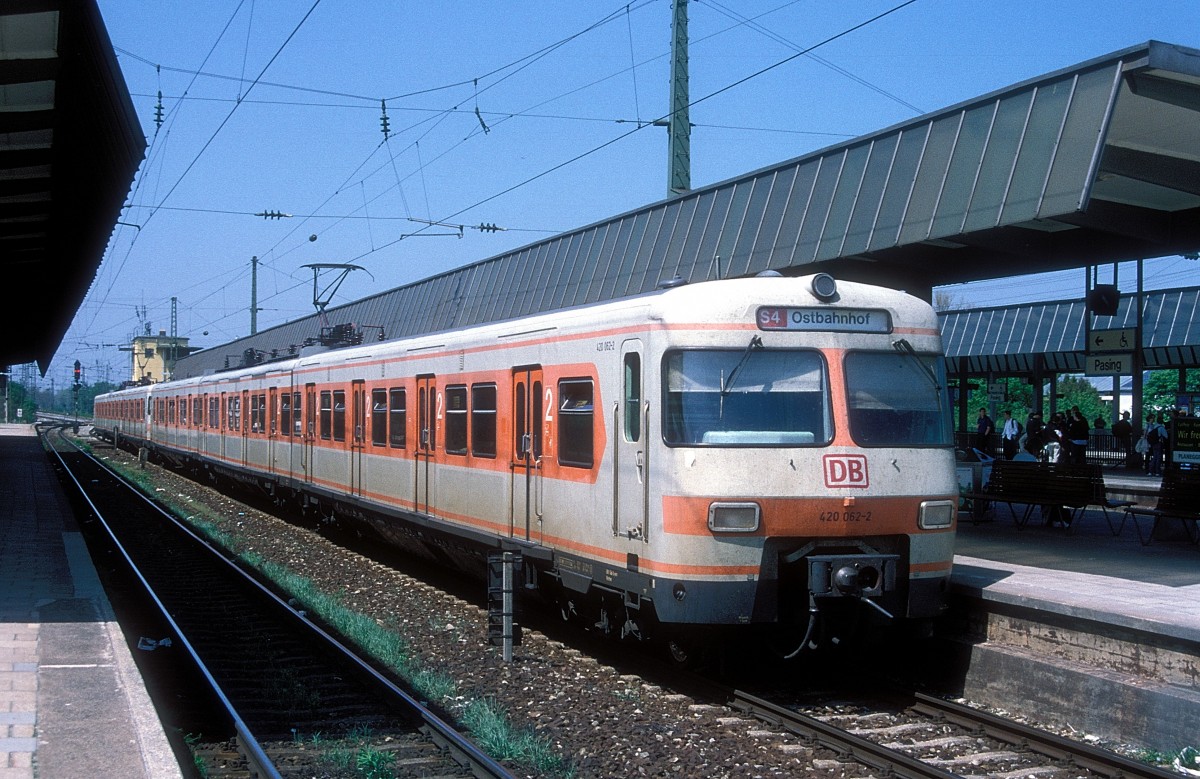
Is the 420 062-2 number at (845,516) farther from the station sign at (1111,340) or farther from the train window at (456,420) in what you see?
the station sign at (1111,340)

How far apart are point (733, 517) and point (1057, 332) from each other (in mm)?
28308

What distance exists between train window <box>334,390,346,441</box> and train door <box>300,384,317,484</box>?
4.29 ft

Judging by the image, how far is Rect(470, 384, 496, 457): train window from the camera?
11.0 metres

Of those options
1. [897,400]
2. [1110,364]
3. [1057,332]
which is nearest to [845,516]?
[897,400]

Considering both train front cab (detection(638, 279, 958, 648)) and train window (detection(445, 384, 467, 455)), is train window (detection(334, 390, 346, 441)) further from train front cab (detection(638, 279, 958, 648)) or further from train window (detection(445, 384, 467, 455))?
train front cab (detection(638, 279, 958, 648))

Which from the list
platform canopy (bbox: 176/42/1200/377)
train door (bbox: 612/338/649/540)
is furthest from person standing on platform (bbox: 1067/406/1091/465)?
train door (bbox: 612/338/649/540)

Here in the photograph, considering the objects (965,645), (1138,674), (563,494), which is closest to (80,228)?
(563,494)

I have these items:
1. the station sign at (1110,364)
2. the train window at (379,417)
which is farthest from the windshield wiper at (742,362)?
the station sign at (1110,364)

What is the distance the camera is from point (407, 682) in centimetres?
869

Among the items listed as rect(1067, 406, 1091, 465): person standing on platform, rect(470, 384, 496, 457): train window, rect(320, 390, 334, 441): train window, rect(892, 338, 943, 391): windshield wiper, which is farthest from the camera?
rect(1067, 406, 1091, 465): person standing on platform

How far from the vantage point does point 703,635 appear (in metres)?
8.32

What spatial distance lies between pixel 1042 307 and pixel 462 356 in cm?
2677

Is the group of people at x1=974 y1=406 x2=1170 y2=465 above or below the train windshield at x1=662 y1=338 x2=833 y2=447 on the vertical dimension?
below

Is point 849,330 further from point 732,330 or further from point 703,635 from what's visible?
point 703,635
